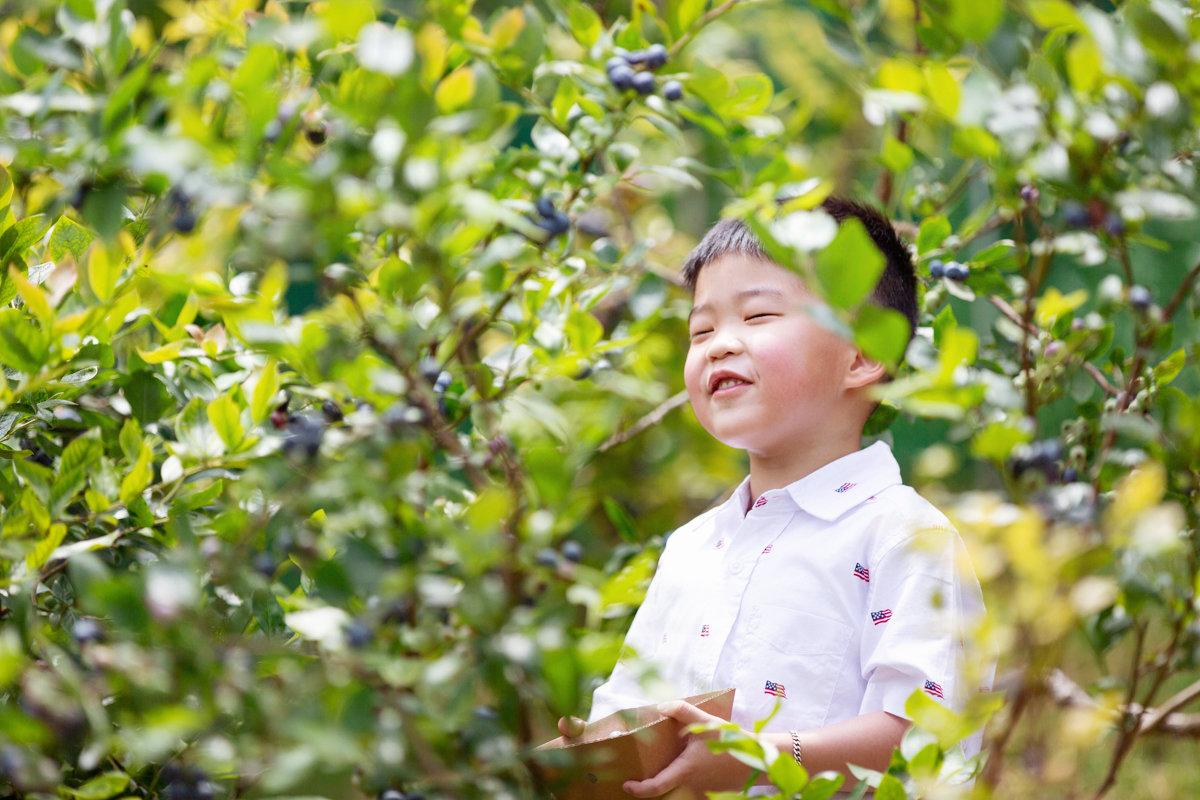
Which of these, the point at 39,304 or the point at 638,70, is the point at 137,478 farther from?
the point at 638,70

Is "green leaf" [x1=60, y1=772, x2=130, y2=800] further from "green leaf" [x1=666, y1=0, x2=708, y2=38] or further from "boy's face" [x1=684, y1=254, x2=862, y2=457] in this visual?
"green leaf" [x1=666, y1=0, x2=708, y2=38]

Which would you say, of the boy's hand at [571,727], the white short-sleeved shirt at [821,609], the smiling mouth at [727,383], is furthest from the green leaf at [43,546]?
the smiling mouth at [727,383]

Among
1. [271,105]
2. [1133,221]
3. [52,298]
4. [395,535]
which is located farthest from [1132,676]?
[52,298]

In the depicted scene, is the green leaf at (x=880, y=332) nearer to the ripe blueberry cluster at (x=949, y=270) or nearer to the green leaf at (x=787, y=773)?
the green leaf at (x=787, y=773)

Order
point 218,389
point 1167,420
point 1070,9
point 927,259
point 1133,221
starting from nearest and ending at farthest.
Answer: point 1070,9 < point 1133,221 < point 1167,420 < point 218,389 < point 927,259

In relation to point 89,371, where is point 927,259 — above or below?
below

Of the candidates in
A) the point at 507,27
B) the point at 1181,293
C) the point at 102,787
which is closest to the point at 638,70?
the point at 507,27

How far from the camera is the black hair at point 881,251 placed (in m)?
1.71

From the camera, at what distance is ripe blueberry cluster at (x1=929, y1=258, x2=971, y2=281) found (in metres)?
1.64

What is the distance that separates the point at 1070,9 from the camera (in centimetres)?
70

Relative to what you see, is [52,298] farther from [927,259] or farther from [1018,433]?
[927,259]

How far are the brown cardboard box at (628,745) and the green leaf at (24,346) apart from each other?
0.64 meters

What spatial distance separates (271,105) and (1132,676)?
818mm

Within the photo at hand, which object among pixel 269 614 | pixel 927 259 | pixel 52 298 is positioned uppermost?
pixel 52 298
